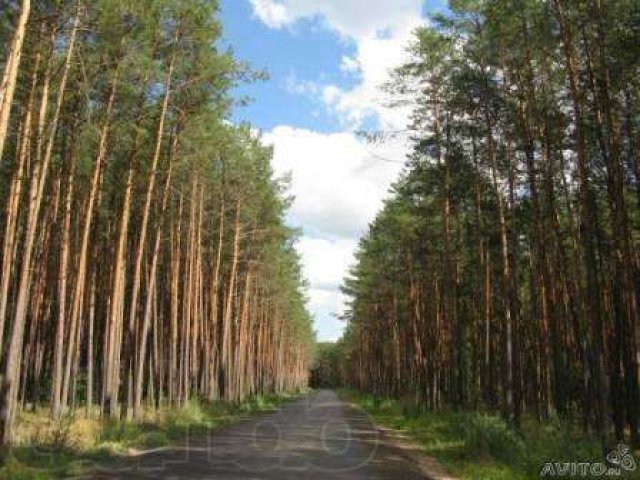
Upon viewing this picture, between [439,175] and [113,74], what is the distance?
12.1 meters

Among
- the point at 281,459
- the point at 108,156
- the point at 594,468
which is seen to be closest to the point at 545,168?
the point at 594,468

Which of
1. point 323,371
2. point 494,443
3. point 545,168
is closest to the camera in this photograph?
point 494,443

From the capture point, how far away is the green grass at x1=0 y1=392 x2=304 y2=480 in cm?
1106

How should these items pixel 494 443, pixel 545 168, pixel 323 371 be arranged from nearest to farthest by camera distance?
pixel 494 443
pixel 545 168
pixel 323 371

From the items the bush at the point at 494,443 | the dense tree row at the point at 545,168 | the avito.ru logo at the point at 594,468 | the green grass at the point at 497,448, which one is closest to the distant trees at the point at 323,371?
the dense tree row at the point at 545,168

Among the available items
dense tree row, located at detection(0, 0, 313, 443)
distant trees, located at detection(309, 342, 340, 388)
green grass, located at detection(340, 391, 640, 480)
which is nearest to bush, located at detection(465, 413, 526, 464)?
green grass, located at detection(340, 391, 640, 480)

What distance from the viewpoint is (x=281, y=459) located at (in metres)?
13.6

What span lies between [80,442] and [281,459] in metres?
4.31

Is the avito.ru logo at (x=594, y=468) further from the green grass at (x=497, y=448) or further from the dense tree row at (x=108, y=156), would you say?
the dense tree row at (x=108, y=156)

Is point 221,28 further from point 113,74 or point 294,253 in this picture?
point 294,253

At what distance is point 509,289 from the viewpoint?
1925 cm

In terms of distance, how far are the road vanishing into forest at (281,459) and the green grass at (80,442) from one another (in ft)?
2.00

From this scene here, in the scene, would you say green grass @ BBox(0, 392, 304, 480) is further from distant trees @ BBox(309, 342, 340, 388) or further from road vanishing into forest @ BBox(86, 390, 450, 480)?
distant trees @ BBox(309, 342, 340, 388)

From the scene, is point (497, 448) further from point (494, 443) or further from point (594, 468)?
point (594, 468)
